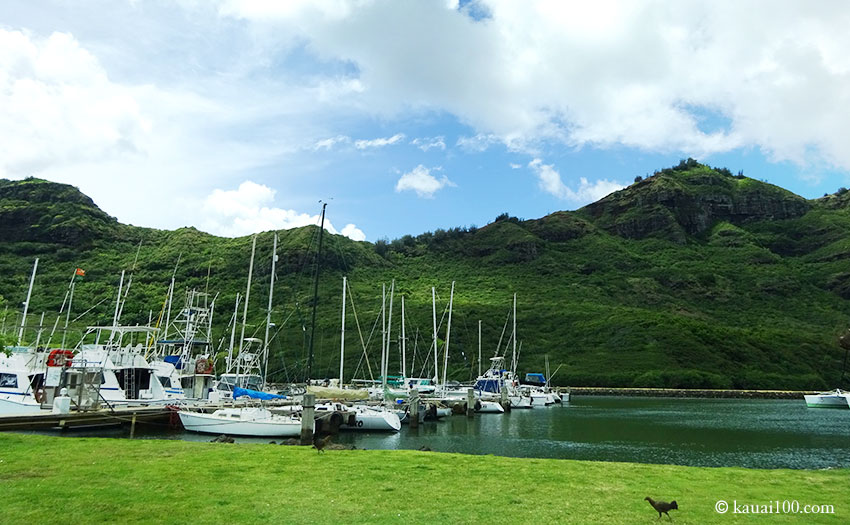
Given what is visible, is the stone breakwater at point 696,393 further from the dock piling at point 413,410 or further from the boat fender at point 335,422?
the boat fender at point 335,422

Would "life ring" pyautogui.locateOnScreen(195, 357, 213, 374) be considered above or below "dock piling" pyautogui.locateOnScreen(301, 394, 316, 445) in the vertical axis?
above

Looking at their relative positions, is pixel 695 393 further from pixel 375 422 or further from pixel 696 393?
pixel 375 422

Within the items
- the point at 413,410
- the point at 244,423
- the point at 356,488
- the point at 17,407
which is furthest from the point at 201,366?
the point at 356,488

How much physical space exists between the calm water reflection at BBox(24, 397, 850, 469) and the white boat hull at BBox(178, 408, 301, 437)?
2.78 ft

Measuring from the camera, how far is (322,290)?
134m

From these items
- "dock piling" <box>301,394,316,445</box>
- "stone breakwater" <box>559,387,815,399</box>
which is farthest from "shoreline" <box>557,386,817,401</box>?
"dock piling" <box>301,394,316,445</box>

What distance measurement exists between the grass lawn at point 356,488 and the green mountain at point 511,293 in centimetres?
5851

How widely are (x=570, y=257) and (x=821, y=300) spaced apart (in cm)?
7150

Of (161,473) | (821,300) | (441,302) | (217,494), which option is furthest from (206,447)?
(821,300)

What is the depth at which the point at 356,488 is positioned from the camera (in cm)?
1384

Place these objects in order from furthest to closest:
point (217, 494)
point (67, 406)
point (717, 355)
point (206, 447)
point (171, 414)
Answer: point (717, 355) → point (171, 414) → point (67, 406) → point (206, 447) → point (217, 494)

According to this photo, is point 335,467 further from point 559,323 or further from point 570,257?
point 570,257

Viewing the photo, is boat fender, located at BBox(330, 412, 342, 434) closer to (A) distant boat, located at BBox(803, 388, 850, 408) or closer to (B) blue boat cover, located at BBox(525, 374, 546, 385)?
(B) blue boat cover, located at BBox(525, 374, 546, 385)

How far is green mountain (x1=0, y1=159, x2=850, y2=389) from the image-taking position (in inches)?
4215
